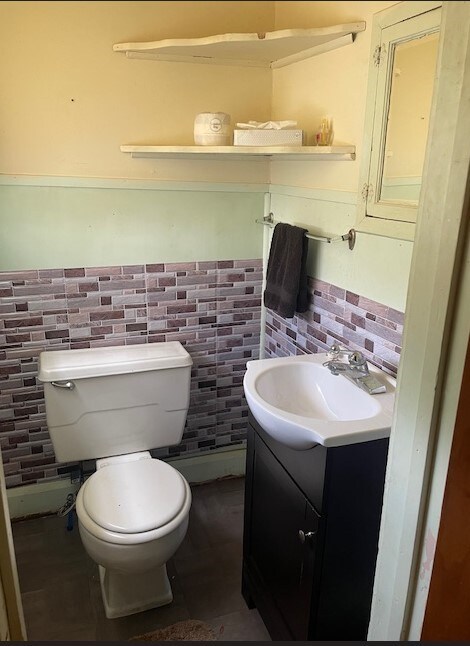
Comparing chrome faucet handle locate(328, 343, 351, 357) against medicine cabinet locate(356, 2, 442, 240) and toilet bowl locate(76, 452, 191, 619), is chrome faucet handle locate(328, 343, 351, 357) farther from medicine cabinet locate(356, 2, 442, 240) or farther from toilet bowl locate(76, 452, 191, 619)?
toilet bowl locate(76, 452, 191, 619)

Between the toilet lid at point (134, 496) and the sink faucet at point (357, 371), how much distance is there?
0.69 meters

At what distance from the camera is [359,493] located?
48.8 inches

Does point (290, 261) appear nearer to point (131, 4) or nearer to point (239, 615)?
point (239, 615)

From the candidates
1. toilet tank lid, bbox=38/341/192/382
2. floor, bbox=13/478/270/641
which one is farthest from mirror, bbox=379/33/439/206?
floor, bbox=13/478/270/641

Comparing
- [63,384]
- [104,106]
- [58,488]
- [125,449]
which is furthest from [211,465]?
[104,106]

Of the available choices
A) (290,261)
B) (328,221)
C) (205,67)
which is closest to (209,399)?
(290,261)

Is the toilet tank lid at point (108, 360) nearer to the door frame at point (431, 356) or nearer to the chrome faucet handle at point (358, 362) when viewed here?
the chrome faucet handle at point (358, 362)

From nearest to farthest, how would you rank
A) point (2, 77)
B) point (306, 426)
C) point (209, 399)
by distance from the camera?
point (306, 426) → point (2, 77) → point (209, 399)

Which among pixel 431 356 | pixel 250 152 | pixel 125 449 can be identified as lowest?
pixel 125 449

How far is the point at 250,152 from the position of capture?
1.66 metres

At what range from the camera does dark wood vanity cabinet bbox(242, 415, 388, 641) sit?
4.01 feet

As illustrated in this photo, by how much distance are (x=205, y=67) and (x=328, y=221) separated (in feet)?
2.32

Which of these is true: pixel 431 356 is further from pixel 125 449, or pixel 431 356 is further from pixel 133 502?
pixel 125 449

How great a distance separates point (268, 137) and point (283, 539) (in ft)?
4.13
